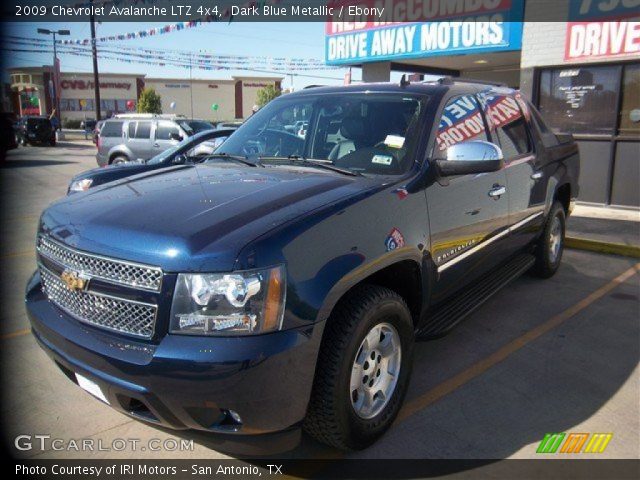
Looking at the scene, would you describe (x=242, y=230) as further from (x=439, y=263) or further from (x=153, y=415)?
(x=439, y=263)

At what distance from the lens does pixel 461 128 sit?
3.78 metres

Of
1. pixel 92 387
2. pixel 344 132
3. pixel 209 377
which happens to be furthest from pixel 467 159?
pixel 92 387

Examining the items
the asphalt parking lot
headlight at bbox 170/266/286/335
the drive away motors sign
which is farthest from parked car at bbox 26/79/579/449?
the drive away motors sign

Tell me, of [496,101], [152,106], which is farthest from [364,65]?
[152,106]

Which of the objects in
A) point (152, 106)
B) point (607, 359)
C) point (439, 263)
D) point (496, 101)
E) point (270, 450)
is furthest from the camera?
point (152, 106)

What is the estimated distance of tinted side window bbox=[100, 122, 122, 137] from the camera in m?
17.1

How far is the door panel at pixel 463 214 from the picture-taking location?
3.33 meters

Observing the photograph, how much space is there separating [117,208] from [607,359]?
3.53m

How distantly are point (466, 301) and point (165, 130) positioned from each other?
14.7 m

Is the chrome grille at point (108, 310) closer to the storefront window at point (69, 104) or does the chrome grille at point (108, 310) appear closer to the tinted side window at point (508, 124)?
the tinted side window at point (508, 124)

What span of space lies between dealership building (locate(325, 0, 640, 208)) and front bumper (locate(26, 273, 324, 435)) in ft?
29.7

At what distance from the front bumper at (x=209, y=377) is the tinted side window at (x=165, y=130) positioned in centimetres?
1522

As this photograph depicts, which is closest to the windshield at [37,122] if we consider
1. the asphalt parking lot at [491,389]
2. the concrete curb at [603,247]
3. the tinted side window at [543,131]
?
the asphalt parking lot at [491,389]

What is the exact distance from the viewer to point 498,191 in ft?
13.4
